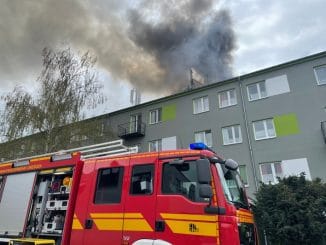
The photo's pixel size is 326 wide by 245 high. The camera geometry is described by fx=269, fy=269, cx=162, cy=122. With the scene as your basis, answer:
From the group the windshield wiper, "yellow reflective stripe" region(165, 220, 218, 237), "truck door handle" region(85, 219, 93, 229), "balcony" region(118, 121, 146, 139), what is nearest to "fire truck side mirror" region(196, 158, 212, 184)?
"yellow reflective stripe" region(165, 220, 218, 237)

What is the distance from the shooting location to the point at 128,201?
512 centimetres

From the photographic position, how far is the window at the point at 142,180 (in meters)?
5.07

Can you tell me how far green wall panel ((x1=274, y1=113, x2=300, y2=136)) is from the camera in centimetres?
1778

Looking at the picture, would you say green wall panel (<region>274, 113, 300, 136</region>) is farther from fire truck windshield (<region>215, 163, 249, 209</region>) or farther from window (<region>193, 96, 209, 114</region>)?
fire truck windshield (<region>215, 163, 249, 209</region>)

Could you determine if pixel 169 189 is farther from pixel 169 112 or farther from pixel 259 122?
pixel 169 112

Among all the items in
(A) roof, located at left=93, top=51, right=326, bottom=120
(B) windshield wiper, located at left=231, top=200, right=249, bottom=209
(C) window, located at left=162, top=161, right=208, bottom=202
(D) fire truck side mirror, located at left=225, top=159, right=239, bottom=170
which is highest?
(A) roof, located at left=93, top=51, right=326, bottom=120

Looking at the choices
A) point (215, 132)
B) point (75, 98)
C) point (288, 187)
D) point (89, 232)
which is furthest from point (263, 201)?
point (75, 98)

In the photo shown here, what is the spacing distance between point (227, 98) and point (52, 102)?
1282 cm

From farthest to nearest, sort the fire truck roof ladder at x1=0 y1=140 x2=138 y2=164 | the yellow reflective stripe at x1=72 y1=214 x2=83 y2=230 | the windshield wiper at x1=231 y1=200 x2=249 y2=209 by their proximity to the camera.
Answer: the fire truck roof ladder at x1=0 y1=140 x2=138 y2=164 < the yellow reflective stripe at x1=72 y1=214 x2=83 y2=230 < the windshield wiper at x1=231 y1=200 x2=249 y2=209

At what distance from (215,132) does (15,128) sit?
13610mm

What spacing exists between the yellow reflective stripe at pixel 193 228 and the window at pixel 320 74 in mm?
17174

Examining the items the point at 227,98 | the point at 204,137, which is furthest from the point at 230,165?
the point at 227,98

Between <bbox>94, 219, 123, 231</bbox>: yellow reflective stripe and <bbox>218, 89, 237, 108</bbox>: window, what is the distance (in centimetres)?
1713

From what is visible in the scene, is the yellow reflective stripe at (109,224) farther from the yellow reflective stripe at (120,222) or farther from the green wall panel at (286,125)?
the green wall panel at (286,125)
